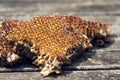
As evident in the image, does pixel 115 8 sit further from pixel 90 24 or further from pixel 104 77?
pixel 104 77

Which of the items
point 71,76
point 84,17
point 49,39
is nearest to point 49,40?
point 49,39

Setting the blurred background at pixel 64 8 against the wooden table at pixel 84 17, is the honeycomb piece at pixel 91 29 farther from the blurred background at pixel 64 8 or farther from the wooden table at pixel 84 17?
the blurred background at pixel 64 8

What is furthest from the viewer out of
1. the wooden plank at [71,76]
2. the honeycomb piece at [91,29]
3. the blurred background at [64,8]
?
the blurred background at [64,8]

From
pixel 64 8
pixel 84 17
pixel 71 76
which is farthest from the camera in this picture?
pixel 64 8

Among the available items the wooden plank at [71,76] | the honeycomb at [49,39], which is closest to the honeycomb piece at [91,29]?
the honeycomb at [49,39]

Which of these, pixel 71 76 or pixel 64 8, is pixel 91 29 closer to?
pixel 71 76

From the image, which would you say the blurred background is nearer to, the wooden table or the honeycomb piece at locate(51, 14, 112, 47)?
the wooden table
